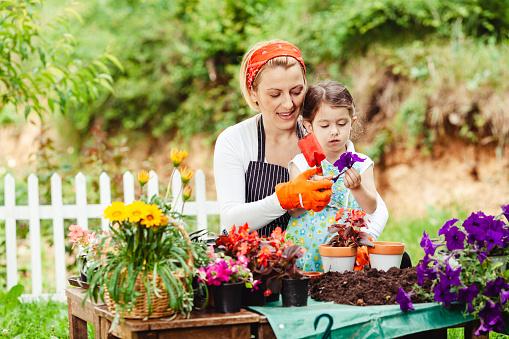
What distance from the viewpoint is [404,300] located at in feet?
5.85

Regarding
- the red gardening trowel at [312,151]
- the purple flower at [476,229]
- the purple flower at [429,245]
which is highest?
the red gardening trowel at [312,151]

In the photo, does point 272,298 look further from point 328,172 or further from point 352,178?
point 328,172

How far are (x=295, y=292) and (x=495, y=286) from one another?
63 cm

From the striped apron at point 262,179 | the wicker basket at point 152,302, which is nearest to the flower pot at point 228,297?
the wicker basket at point 152,302

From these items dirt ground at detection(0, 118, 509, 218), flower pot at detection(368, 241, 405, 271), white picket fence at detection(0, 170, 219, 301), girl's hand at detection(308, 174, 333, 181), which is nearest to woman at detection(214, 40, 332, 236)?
girl's hand at detection(308, 174, 333, 181)

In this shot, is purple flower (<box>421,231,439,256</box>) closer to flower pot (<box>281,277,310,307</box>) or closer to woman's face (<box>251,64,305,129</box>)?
flower pot (<box>281,277,310,307</box>)

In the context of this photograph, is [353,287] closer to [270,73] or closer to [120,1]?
[270,73]

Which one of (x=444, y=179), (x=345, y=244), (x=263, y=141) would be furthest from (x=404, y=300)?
(x=444, y=179)

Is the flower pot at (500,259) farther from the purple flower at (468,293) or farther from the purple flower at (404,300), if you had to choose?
the purple flower at (404,300)

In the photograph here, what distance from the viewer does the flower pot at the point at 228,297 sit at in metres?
1.78

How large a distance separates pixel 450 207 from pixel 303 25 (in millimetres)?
2973

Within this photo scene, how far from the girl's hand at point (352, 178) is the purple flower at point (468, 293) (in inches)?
26.5

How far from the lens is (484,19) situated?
6652 mm

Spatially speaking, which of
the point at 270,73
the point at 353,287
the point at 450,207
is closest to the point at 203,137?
the point at 450,207
